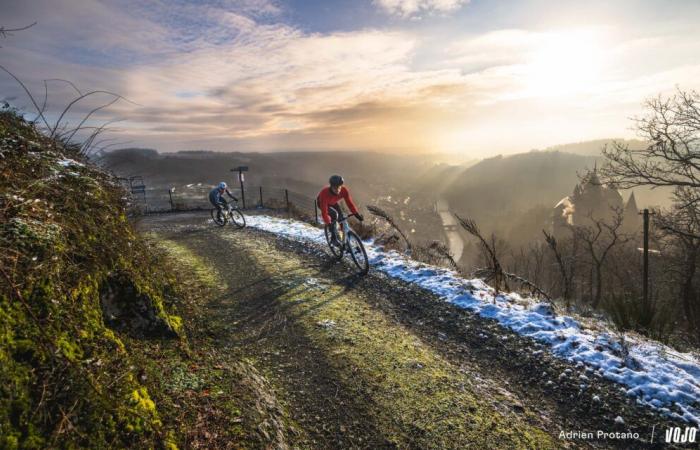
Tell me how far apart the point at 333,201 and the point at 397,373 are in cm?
593

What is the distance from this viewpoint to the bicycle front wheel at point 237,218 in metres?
16.1

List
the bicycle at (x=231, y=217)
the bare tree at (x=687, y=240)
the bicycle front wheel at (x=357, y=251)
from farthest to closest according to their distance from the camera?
the bicycle at (x=231, y=217), the bare tree at (x=687, y=240), the bicycle front wheel at (x=357, y=251)

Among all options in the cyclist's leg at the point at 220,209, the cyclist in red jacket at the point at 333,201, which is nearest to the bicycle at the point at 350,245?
the cyclist in red jacket at the point at 333,201

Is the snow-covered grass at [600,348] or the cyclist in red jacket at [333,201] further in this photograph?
the cyclist in red jacket at [333,201]

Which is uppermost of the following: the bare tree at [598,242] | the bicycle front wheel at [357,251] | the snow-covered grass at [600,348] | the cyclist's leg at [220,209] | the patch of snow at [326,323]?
the cyclist's leg at [220,209]

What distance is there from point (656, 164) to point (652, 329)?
40.2 ft

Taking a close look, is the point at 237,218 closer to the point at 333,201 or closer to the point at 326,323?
the point at 333,201

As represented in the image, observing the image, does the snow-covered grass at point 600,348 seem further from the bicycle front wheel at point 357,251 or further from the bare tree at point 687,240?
the bare tree at point 687,240

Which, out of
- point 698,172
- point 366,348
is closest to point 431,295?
point 366,348

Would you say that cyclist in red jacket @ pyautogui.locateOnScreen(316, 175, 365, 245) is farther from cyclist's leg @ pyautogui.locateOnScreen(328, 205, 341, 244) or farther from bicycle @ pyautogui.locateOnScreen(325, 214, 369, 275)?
bicycle @ pyautogui.locateOnScreen(325, 214, 369, 275)

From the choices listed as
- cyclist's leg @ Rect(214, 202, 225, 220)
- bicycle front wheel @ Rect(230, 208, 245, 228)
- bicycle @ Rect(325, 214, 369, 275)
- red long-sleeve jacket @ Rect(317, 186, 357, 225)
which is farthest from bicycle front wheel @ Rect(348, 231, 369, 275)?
cyclist's leg @ Rect(214, 202, 225, 220)

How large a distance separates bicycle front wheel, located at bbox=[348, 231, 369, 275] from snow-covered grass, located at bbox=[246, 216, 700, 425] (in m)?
1.18

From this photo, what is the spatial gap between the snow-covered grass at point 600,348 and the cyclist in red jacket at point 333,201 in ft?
8.59

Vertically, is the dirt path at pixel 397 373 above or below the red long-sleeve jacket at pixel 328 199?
below
